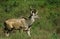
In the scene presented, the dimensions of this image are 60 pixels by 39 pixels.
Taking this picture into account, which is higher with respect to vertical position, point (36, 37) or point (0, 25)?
point (36, 37)

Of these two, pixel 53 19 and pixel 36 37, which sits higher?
pixel 36 37

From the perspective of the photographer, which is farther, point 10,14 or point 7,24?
point 10,14

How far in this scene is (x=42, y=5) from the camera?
24.3 metres

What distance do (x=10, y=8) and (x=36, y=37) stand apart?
962 cm

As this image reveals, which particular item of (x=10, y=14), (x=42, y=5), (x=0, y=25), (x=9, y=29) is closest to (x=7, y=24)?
(x=9, y=29)

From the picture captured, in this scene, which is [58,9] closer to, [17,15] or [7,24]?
[17,15]

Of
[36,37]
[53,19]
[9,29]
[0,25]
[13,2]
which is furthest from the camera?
[13,2]

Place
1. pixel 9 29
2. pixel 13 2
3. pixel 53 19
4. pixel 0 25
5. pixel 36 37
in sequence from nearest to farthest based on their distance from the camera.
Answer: pixel 36 37 < pixel 9 29 < pixel 0 25 < pixel 53 19 < pixel 13 2

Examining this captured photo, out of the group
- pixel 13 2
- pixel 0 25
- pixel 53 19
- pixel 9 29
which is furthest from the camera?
pixel 13 2

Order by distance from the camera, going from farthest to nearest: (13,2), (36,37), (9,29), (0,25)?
(13,2) < (0,25) < (9,29) < (36,37)

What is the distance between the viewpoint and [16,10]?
75.6 feet

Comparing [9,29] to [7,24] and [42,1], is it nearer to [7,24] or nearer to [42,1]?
[7,24]

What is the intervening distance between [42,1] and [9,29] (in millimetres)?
8021

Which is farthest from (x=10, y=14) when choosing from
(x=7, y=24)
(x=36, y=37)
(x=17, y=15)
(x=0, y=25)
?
(x=36, y=37)
